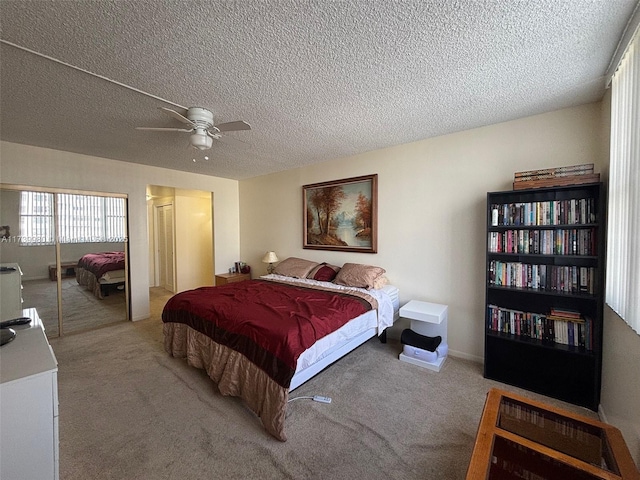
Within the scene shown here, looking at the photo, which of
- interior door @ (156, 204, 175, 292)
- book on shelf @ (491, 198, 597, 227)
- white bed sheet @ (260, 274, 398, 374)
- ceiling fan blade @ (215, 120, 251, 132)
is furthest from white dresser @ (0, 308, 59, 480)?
interior door @ (156, 204, 175, 292)

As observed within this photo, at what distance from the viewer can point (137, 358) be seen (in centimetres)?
287

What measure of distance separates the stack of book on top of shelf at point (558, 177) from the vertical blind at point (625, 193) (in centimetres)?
20

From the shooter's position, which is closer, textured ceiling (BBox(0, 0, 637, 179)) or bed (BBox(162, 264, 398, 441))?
textured ceiling (BBox(0, 0, 637, 179))

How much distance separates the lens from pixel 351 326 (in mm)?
2439

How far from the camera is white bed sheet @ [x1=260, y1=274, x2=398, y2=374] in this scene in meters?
1.97

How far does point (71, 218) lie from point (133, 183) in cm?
91

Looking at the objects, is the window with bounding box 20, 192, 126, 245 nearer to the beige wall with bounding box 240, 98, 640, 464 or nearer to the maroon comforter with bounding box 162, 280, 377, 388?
the maroon comforter with bounding box 162, 280, 377, 388

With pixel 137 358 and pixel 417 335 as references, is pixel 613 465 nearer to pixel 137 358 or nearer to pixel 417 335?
pixel 417 335

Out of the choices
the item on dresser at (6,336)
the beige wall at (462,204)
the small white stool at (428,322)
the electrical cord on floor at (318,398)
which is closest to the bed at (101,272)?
the item on dresser at (6,336)

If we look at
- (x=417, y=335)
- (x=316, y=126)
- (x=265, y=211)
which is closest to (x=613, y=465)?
Result: (x=417, y=335)

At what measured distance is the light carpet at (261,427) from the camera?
1.56 meters

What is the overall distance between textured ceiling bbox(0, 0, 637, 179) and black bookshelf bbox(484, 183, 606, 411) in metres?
0.93

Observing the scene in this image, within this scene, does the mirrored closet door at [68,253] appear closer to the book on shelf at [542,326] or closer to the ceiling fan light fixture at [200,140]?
the ceiling fan light fixture at [200,140]

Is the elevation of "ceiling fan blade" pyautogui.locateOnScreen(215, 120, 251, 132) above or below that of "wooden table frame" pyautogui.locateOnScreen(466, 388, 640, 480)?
above
